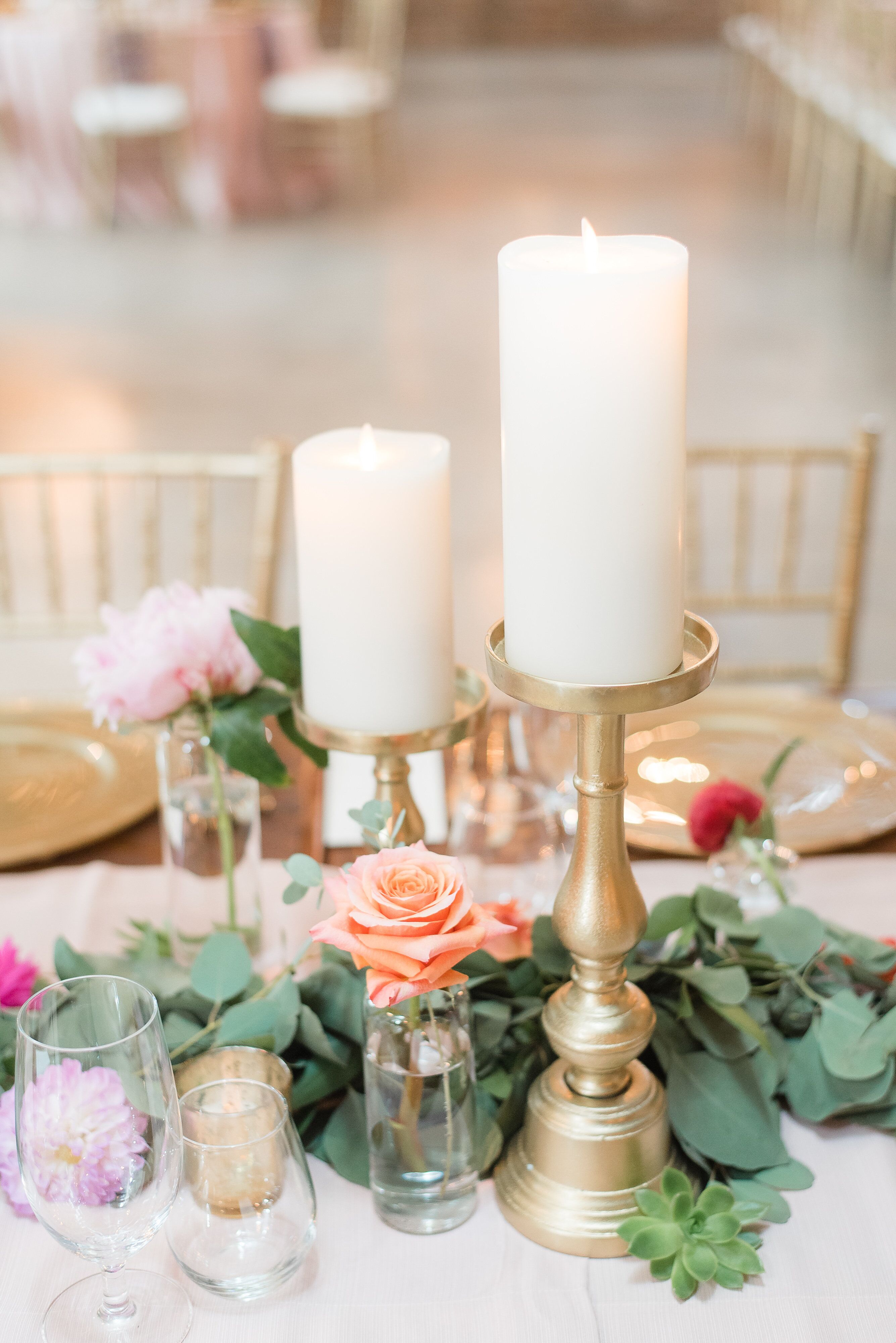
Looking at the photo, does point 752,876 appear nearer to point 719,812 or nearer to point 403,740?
point 719,812

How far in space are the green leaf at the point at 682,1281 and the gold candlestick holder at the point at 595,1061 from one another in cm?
3

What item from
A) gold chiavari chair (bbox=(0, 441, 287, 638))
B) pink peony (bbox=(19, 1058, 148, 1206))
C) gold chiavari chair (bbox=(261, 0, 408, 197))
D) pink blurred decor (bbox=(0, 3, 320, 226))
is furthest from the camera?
gold chiavari chair (bbox=(261, 0, 408, 197))

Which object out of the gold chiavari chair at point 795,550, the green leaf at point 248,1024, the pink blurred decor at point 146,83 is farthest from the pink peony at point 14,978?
the pink blurred decor at point 146,83

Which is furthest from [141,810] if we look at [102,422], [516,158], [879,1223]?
[516,158]

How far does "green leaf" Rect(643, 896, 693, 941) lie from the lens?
826mm

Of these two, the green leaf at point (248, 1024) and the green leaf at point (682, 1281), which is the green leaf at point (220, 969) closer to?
the green leaf at point (248, 1024)

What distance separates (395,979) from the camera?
2.09ft

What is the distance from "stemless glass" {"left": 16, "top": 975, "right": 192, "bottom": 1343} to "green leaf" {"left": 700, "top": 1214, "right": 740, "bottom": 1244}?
256 mm

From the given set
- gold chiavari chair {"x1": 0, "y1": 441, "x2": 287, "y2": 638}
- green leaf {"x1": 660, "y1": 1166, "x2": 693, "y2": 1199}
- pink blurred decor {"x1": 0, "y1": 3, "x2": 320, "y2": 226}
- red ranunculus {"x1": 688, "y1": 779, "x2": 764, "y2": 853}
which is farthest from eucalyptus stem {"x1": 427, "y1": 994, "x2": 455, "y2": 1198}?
pink blurred decor {"x1": 0, "y1": 3, "x2": 320, "y2": 226}

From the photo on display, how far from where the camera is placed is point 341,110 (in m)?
6.76

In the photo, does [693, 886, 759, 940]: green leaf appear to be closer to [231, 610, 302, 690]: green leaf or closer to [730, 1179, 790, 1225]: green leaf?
[730, 1179, 790, 1225]: green leaf

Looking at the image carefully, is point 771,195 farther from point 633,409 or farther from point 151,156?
point 633,409

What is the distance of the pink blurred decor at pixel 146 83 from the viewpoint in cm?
636

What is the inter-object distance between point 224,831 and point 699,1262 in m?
0.41
